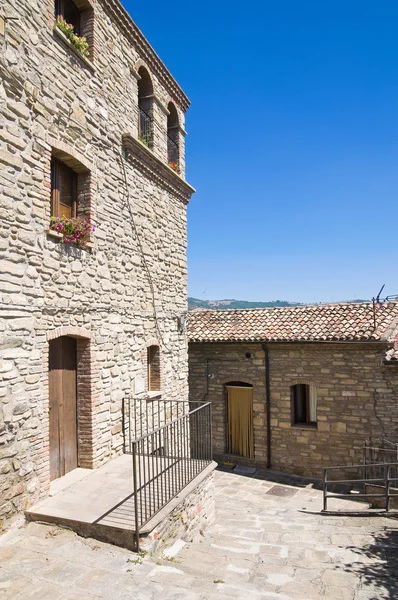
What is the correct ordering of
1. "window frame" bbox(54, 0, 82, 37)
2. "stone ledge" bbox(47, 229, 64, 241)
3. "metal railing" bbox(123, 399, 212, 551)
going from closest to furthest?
"metal railing" bbox(123, 399, 212, 551), "stone ledge" bbox(47, 229, 64, 241), "window frame" bbox(54, 0, 82, 37)

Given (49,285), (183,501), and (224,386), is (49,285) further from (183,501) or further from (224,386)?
(224,386)

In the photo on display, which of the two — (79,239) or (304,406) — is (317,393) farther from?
(79,239)

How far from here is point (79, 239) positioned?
7121 mm

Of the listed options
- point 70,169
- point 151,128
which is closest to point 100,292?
point 70,169

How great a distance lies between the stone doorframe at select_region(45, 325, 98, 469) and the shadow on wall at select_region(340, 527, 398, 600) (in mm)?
4368

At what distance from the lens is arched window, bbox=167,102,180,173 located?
1151cm

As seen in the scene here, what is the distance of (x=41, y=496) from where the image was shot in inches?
235

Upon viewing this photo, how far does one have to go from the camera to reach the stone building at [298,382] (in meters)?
12.0

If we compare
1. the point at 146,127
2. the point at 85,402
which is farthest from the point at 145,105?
the point at 85,402

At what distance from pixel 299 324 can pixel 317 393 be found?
2307mm

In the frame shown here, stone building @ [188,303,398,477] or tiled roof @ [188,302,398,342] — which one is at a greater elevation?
tiled roof @ [188,302,398,342]

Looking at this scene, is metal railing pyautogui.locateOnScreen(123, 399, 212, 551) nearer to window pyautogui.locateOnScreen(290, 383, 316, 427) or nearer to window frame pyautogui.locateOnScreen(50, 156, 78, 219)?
window frame pyautogui.locateOnScreen(50, 156, 78, 219)

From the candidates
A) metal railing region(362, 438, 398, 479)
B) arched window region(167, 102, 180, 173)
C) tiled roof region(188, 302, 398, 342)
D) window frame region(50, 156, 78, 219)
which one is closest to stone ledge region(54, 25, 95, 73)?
window frame region(50, 156, 78, 219)

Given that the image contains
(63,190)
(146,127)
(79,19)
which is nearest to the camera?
(63,190)
